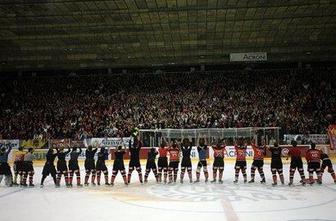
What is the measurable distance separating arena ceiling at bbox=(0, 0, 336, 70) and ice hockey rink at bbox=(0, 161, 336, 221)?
10.0 metres

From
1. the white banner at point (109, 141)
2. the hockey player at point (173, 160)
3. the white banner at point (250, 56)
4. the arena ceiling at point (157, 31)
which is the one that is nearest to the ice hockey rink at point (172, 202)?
the hockey player at point (173, 160)

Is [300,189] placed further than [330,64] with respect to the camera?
No

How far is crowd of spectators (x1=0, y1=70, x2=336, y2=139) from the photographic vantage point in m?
27.6

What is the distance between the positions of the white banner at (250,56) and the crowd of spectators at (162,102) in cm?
293

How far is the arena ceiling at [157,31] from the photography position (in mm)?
20797

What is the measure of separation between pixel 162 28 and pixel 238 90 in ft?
34.9

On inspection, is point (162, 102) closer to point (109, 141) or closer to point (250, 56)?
point (109, 141)

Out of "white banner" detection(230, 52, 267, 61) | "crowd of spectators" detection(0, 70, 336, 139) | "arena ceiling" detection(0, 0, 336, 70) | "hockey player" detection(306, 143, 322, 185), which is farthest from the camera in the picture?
"white banner" detection(230, 52, 267, 61)

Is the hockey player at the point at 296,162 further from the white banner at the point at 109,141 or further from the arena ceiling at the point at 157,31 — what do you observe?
the white banner at the point at 109,141

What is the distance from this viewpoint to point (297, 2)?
2019 cm

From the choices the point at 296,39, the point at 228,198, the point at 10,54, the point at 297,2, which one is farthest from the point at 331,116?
the point at 10,54

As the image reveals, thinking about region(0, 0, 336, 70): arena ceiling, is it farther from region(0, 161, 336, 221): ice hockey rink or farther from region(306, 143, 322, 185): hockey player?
region(0, 161, 336, 221): ice hockey rink

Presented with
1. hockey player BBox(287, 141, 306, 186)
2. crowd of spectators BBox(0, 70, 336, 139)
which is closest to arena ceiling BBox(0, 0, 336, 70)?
crowd of spectators BBox(0, 70, 336, 139)

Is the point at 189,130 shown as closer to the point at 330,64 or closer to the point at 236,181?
the point at 236,181
